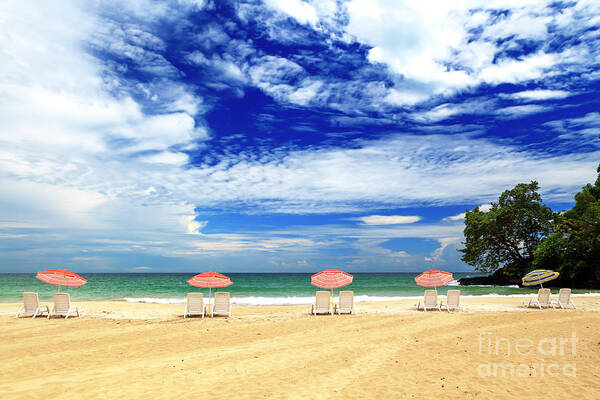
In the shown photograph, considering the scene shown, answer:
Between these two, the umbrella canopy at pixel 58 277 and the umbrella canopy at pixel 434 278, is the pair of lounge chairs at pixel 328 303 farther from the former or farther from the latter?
the umbrella canopy at pixel 58 277

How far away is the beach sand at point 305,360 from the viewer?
213 inches

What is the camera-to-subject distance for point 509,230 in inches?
1476

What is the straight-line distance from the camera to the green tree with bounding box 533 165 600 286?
27691mm

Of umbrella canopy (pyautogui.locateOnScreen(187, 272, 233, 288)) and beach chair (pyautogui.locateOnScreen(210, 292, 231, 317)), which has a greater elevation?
umbrella canopy (pyautogui.locateOnScreen(187, 272, 233, 288))

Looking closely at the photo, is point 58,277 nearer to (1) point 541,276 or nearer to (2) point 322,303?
(2) point 322,303

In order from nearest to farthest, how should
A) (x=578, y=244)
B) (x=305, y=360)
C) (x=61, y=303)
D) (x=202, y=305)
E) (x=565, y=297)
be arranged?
1. (x=305, y=360)
2. (x=61, y=303)
3. (x=202, y=305)
4. (x=565, y=297)
5. (x=578, y=244)

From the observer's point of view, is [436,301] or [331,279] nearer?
[331,279]

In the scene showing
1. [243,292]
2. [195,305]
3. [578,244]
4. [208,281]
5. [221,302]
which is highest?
[578,244]

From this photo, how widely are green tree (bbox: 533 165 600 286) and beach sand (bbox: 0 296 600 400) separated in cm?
2052

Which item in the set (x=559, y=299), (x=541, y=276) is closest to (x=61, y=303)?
(x=559, y=299)

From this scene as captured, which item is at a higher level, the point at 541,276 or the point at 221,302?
the point at 541,276

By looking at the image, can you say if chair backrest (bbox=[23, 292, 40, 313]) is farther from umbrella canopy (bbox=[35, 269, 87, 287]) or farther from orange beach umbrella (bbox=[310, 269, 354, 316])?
orange beach umbrella (bbox=[310, 269, 354, 316])

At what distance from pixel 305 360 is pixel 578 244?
31.5 metres

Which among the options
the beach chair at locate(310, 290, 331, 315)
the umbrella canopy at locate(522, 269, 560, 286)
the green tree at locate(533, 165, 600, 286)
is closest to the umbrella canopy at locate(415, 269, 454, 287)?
the beach chair at locate(310, 290, 331, 315)
